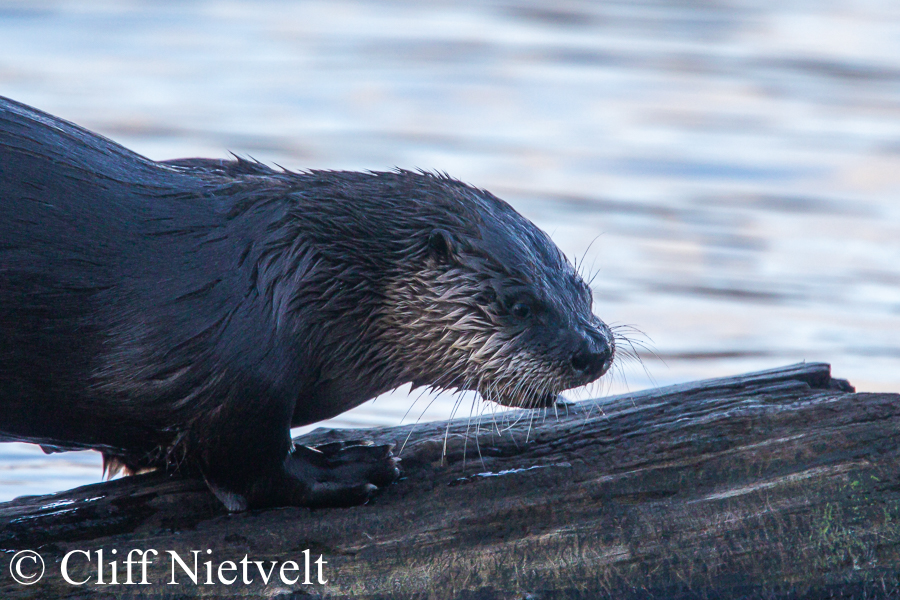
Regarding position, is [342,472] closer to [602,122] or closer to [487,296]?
[487,296]

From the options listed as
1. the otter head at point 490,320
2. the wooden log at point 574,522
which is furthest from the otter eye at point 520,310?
the wooden log at point 574,522

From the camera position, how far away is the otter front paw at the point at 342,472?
412cm

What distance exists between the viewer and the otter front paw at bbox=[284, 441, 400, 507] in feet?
13.5

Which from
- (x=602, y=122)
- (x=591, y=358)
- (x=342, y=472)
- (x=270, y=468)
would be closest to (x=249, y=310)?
(x=270, y=468)

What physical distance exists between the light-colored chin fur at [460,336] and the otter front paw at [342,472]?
313 mm

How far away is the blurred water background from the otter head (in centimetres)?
74

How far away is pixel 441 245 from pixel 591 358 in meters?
0.57

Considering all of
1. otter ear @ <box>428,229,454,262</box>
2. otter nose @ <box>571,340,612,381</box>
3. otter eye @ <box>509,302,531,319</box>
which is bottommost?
otter nose @ <box>571,340,612,381</box>

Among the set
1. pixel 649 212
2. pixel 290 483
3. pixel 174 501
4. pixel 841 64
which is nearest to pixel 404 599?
pixel 290 483

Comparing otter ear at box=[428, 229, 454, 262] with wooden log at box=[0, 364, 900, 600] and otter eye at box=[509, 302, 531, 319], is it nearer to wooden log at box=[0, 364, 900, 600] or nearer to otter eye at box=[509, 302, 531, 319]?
otter eye at box=[509, 302, 531, 319]

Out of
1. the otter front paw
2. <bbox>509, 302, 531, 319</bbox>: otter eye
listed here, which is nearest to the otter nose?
<bbox>509, 302, 531, 319</bbox>: otter eye

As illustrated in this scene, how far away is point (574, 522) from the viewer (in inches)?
159

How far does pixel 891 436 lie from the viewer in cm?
420

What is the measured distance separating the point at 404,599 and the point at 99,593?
2.73 feet
